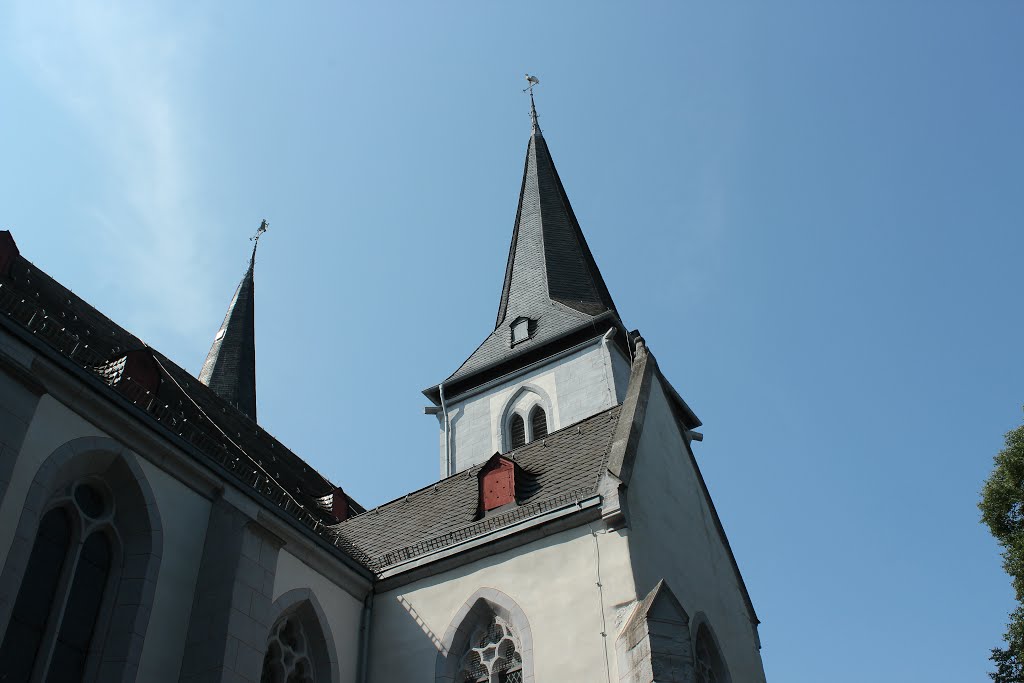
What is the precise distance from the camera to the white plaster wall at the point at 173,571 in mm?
10117

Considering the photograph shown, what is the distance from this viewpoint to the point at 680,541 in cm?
1341

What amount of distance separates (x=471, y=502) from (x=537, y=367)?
10.1 metres

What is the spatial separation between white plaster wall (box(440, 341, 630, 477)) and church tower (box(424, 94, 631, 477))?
3 centimetres

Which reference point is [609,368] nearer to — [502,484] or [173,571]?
[502,484]

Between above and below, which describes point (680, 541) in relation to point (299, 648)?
above

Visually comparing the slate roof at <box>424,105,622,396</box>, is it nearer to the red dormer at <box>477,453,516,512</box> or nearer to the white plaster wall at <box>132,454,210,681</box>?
the red dormer at <box>477,453,516,512</box>

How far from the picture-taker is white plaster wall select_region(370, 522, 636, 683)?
437 inches

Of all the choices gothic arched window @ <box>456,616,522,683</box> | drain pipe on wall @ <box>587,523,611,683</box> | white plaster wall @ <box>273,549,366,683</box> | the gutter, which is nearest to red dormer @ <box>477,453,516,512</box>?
the gutter

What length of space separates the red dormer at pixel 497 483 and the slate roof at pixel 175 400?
211 centimetres

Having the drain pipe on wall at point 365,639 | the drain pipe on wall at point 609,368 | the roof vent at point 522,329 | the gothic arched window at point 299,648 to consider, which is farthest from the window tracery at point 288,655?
the roof vent at point 522,329

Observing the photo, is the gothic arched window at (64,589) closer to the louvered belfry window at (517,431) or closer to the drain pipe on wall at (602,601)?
the drain pipe on wall at (602,601)

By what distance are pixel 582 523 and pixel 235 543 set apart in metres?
4.06

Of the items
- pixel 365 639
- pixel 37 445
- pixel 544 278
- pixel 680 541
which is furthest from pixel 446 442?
pixel 37 445

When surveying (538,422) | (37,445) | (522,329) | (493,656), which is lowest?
(493,656)
